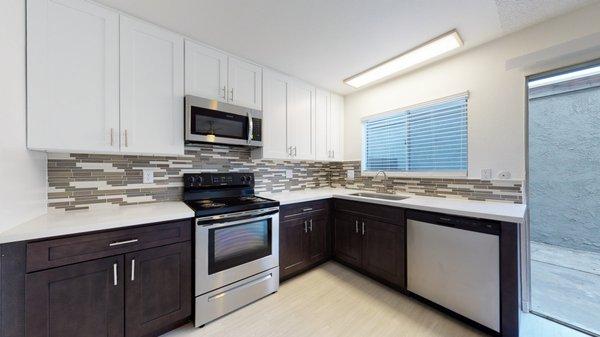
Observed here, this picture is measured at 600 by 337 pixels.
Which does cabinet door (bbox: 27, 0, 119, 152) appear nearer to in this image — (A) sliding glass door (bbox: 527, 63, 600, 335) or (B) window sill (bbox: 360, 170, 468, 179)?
(B) window sill (bbox: 360, 170, 468, 179)

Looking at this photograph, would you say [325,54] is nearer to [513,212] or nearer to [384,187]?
[384,187]

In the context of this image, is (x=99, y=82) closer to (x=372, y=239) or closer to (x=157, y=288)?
(x=157, y=288)

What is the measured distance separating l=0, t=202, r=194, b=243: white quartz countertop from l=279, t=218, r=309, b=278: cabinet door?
39.0 inches

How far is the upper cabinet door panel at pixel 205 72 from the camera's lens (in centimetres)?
192

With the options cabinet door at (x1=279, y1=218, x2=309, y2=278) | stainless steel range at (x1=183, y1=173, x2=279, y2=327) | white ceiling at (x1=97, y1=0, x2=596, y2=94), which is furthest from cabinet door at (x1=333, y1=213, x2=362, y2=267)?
white ceiling at (x1=97, y1=0, x2=596, y2=94)

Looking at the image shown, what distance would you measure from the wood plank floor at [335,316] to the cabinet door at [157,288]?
0.20m

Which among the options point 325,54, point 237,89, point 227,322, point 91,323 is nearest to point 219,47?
point 237,89

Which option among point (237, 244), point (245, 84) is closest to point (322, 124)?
point (245, 84)

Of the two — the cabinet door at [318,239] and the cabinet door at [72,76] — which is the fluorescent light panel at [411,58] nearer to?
the cabinet door at [318,239]

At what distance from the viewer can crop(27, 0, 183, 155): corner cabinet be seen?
136 centimetres

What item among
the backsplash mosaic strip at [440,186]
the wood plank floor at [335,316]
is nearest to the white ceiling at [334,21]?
the backsplash mosaic strip at [440,186]

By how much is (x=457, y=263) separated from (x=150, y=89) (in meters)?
2.84

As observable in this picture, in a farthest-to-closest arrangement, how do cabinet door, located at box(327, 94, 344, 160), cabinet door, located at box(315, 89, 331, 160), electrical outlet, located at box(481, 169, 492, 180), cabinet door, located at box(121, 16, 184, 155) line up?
cabinet door, located at box(327, 94, 344, 160), cabinet door, located at box(315, 89, 331, 160), electrical outlet, located at box(481, 169, 492, 180), cabinet door, located at box(121, 16, 184, 155)

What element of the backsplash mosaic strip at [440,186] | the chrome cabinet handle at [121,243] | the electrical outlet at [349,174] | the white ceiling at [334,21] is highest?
the white ceiling at [334,21]
